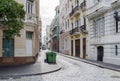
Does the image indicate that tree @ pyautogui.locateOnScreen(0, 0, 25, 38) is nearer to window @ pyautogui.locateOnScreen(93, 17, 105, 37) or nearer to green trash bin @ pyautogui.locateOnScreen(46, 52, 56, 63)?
green trash bin @ pyautogui.locateOnScreen(46, 52, 56, 63)

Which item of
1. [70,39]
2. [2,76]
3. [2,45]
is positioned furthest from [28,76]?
[70,39]

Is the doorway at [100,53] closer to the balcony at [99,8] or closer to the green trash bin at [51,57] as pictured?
the balcony at [99,8]

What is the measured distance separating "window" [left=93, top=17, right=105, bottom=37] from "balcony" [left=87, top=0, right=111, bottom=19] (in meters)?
0.84

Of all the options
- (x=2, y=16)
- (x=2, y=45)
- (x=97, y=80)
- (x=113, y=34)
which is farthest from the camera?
(x=113, y=34)

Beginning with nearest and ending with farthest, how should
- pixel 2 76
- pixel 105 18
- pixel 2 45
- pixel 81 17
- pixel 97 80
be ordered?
pixel 97 80 < pixel 2 76 < pixel 2 45 < pixel 105 18 < pixel 81 17

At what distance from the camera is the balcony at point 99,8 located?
22.5 m

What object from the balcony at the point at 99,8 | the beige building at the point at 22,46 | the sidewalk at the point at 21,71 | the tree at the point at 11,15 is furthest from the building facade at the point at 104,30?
the tree at the point at 11,15

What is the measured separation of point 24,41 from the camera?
2105cm

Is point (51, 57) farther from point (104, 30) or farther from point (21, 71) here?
point (21, 71)

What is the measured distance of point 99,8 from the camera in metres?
23.6

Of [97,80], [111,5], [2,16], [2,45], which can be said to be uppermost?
[111,5]

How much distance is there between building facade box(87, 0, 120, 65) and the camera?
21.1m

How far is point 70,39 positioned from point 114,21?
71.0ft

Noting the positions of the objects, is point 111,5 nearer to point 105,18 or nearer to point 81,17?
point 105,18
